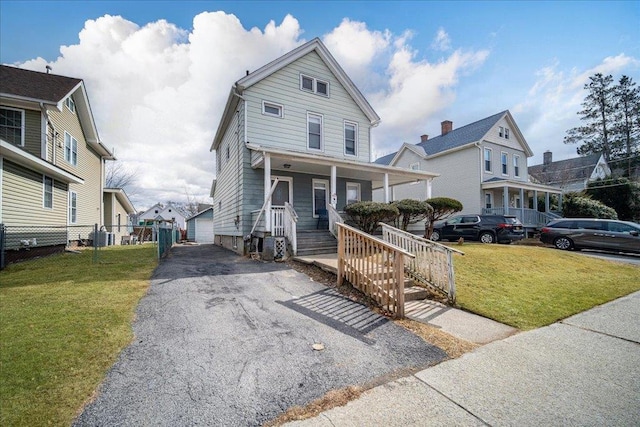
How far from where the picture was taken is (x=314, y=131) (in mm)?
13367

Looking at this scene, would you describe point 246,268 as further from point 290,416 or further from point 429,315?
point 290,416

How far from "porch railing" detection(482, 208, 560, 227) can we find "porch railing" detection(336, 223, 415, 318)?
59.2ft

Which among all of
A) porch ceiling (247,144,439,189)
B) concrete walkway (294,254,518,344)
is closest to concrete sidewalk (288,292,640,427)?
concrete walkway (294,254,518,344)

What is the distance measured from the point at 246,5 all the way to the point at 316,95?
457 cm

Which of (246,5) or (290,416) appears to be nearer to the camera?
(290,416)

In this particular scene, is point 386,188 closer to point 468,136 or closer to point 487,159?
point 487,159

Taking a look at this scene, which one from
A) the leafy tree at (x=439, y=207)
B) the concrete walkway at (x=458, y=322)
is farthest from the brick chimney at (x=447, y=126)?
the concrete walkway at (x=458, y=322)

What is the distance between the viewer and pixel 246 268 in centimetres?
808

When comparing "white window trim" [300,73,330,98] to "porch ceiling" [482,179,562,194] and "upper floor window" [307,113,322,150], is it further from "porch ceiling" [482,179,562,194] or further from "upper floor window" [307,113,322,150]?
"porch ceiling" [482,179,562,194]

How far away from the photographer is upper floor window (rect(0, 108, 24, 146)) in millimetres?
11602

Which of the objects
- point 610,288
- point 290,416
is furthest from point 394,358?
point 610,288

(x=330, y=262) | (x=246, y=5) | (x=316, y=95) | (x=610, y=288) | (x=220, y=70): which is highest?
(x=246, y=5)

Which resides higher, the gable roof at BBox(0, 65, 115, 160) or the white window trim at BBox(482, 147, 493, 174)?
the gable roof at BBox(0, 65, 115, 160)

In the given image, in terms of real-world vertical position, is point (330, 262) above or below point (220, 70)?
below
